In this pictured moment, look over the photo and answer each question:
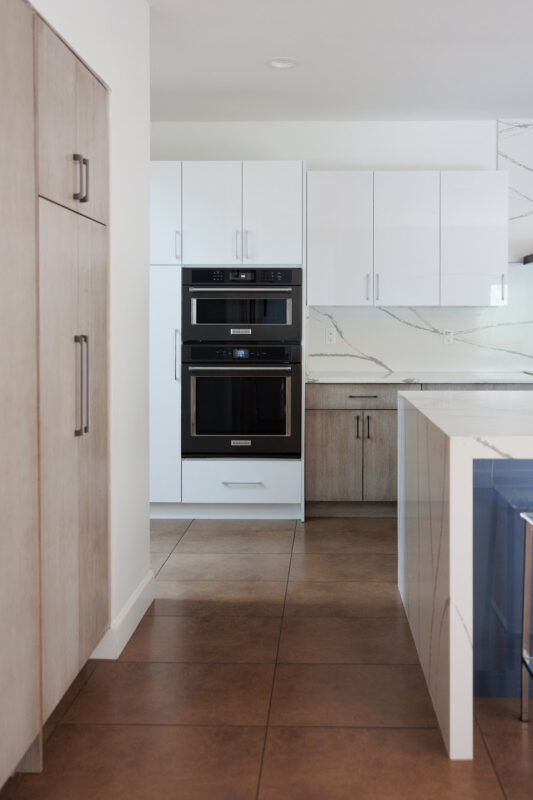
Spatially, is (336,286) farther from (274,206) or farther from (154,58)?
(154,58)

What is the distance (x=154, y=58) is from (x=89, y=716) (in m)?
3.21

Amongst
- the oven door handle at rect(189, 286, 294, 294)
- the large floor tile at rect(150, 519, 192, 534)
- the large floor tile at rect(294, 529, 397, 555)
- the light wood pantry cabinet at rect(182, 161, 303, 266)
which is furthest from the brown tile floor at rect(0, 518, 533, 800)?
the light wood pantry cabinet at rect(182, 161, 303, 266)

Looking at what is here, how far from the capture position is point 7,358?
76.7 inches

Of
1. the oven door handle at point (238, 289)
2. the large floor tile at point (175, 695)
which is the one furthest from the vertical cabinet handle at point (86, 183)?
the oven door handle at point (238, 289)

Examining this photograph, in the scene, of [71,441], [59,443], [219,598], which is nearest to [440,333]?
[219,598]

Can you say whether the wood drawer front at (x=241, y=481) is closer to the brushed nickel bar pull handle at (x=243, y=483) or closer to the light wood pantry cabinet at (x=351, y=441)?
the brushed nickel bar pull handle at (x=243, y=483)

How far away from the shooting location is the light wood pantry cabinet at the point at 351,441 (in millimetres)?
5293

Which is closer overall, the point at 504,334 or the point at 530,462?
the point at 530,462

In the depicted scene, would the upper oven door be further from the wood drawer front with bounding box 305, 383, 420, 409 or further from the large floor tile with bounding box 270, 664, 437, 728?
the large floor tile with bounding box 270, 664, 437, 728

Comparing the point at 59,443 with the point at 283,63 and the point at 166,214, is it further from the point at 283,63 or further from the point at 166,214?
the point at 166,214

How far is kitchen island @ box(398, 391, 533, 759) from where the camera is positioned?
2.26m

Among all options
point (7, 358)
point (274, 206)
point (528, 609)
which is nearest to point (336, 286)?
point (274, 206)

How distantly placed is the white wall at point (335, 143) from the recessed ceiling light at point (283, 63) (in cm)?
123

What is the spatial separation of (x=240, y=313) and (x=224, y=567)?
168cm
